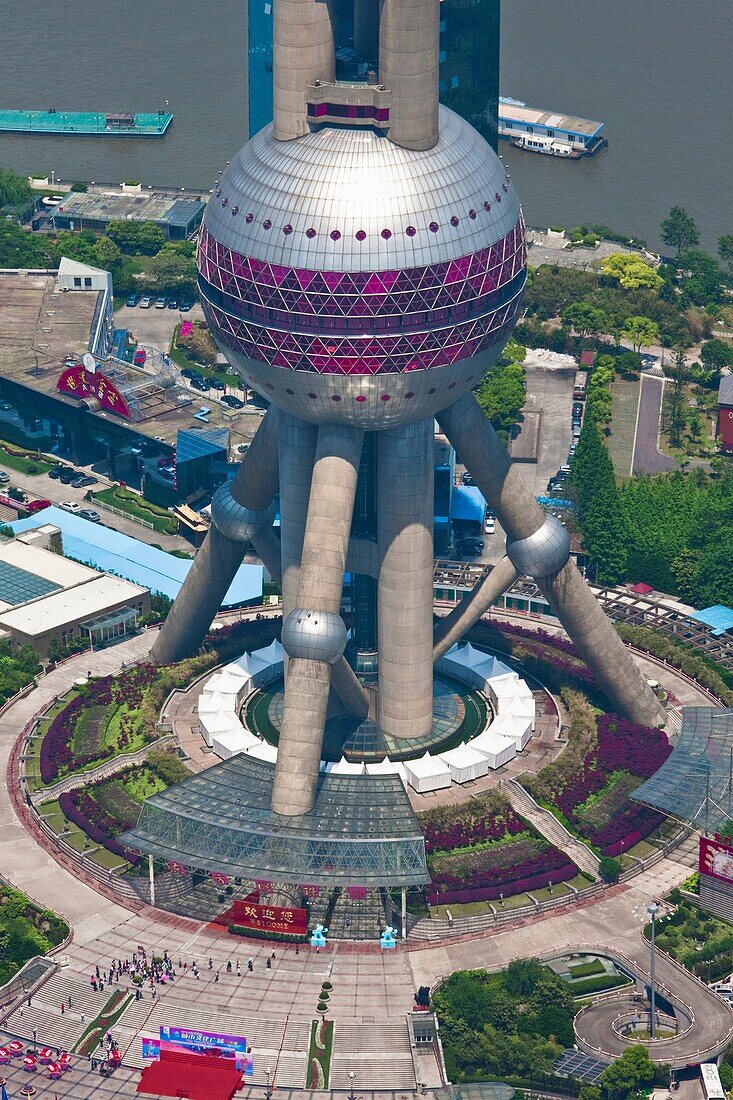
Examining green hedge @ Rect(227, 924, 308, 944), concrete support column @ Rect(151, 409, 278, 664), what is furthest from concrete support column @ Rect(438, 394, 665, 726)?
green hedge @ Rect(227, 924, 308, 944)

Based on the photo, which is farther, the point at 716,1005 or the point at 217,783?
the point at 217,783

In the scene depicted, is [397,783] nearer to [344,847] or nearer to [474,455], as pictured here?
[344,847]

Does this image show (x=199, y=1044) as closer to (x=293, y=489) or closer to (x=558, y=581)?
(x=293, y=489)

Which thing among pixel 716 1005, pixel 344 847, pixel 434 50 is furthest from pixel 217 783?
pixel 434 50

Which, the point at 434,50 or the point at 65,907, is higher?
the point at 434,50

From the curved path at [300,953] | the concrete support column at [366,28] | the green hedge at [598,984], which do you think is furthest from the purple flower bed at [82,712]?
the concrete support column at [366,28]
